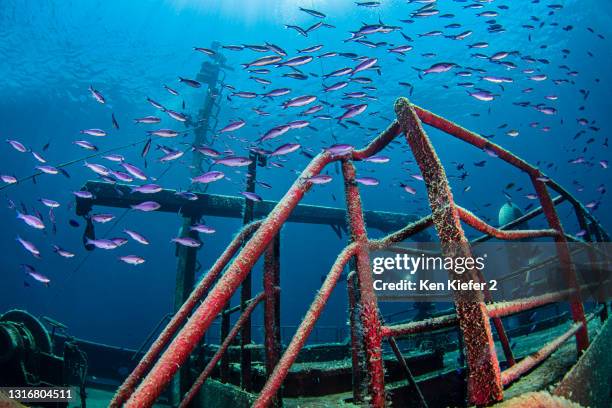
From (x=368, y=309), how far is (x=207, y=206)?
737cm

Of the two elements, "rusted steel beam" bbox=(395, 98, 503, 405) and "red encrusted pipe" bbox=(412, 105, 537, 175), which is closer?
"rusted steel beam" bbox=(395, 98, 503, 405)

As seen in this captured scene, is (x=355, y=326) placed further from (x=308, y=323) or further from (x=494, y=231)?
(x=494, y=231)

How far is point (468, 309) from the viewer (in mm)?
1277

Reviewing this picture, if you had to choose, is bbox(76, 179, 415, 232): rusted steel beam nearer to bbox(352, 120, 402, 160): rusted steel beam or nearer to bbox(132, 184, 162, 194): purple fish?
bbox(132, 184, 162, 194): purple fish

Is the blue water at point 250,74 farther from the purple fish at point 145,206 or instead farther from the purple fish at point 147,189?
the purple fish at point 145,206

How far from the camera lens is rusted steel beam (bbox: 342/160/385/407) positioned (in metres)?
1.61

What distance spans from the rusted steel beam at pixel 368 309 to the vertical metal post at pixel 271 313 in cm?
88

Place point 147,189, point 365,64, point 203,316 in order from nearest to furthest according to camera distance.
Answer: point 203,316, point 365,64, point 147,189

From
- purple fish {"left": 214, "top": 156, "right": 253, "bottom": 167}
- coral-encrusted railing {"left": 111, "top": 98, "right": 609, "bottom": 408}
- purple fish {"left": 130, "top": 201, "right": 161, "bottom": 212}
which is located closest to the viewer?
coral-encrusted railing {"left": 111, "top": 98, "right": 609, "bottom": 408}

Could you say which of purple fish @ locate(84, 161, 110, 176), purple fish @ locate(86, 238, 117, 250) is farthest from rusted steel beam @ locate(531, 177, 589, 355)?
purple fish @ locate(84, 161, 110, 176)

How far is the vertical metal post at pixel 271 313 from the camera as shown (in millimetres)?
2340

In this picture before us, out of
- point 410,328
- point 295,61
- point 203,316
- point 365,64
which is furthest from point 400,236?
point 365,64

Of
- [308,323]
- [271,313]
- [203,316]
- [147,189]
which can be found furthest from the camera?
[147,189]

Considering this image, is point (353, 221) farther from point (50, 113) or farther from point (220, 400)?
point (50, 113)
